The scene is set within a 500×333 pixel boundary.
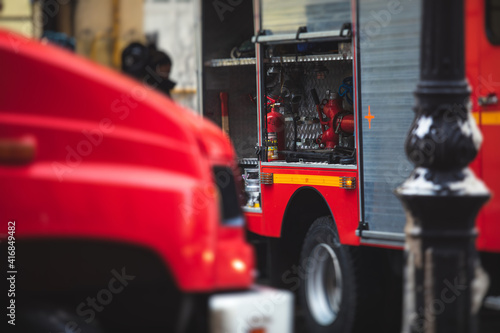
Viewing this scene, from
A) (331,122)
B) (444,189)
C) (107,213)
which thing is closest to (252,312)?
(107,213)

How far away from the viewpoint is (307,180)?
356 inches

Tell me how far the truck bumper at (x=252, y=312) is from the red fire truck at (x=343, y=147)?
9.95 ft

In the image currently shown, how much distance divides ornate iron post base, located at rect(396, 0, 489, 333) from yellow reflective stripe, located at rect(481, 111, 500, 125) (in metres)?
1.16

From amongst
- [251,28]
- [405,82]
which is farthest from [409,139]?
[251,28]

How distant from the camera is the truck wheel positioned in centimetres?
829

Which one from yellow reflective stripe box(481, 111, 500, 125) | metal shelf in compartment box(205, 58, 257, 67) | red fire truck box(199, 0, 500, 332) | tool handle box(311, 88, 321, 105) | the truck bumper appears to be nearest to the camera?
the truck bumper

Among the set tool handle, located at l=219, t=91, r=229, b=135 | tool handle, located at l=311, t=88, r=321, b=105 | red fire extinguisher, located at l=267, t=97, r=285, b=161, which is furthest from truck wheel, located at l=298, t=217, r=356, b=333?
tool handle, located at l=219, t=91, r=229, b=135

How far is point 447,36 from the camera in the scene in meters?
5.94

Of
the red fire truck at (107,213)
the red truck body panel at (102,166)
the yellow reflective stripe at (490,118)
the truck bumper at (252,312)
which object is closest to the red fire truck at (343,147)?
the yellow reflective stripe at (490,118)

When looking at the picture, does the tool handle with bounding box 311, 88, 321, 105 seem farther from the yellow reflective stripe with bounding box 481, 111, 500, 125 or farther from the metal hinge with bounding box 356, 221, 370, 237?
the yellow reflective stripe with bounding box 481, 111, 500, 125

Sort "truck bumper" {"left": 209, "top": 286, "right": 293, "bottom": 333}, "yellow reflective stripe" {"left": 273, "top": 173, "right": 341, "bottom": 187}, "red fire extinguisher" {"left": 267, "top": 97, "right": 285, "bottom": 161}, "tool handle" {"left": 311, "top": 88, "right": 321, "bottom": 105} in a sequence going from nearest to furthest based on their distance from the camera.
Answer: "truck bumper" {"left": 209, "top": 286, "right": 293, "bottom": 333} → "yellow reflective stripe" {"left": 273, "top": 173, "right": 341, "bottom": 187} → "tool handle" {"left": 311, "top": 88, "right": 321, "bottom": 105} → "red fire extinguisher" {"left": 267, "top": 97, "right": 285, "bottom": 161}

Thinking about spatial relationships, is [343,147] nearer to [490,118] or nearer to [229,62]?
[490,118]

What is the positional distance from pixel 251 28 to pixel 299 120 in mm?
2072

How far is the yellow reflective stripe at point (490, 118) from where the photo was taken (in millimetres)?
Answer: 7098
